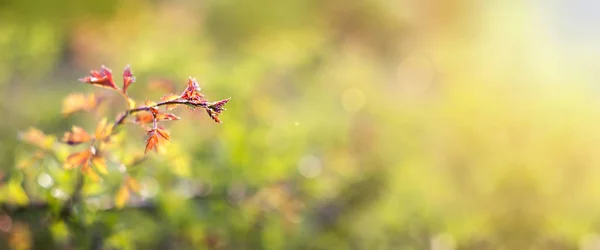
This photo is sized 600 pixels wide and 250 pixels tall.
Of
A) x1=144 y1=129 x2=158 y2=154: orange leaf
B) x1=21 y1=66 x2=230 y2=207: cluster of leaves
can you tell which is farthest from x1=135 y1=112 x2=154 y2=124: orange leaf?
x1=144 y1=129 x2=158 y2=154: orange leaf

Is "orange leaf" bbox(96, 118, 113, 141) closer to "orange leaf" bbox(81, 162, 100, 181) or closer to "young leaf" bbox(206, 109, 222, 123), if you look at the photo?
"orange leaf" bbox(81, 162, 100, 181)

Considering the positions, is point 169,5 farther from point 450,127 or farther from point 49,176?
point 49,176

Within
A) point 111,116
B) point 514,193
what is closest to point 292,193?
point 111,116

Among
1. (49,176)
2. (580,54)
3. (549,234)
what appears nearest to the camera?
(49,176)

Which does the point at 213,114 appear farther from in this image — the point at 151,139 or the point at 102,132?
the point at 102,132

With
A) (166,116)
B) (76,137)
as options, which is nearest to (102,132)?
(76,137)
